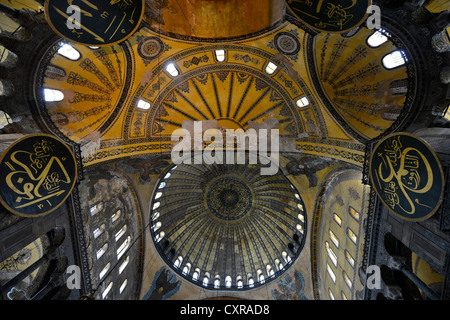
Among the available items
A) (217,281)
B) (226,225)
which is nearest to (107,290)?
(217,281)

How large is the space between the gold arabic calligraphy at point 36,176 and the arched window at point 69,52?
306cm

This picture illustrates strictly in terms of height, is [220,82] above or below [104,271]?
above

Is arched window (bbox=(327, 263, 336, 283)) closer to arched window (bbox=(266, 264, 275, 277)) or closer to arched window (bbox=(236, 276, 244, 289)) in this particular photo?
arched window (bbox=(266, 264, 275, 277))

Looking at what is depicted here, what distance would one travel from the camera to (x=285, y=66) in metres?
8.81

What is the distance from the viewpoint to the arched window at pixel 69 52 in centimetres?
723

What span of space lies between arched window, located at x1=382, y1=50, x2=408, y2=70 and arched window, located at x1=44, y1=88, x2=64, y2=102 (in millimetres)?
11247

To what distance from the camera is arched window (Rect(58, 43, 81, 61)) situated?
723 centimetres

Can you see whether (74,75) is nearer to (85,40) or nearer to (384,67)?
(85,40)

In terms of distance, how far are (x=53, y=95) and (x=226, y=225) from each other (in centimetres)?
1536

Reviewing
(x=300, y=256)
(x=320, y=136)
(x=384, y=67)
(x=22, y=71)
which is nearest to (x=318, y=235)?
(x=300, y=256)

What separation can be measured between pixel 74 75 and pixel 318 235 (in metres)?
14.7

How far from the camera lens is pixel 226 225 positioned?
19062 millimetres

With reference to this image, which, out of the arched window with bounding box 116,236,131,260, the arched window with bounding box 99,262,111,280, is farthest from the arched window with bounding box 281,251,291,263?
the arched window with bounding box 99,262,111,280

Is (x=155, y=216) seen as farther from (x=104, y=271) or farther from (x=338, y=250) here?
(x=338, y=250)
